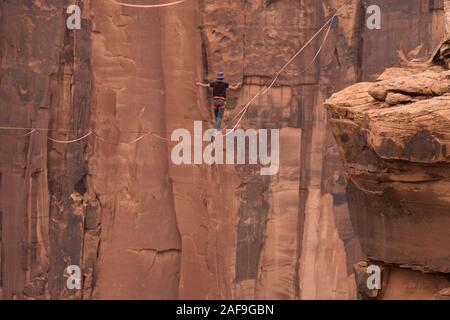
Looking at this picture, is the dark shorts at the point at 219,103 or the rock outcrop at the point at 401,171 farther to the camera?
the dark shorts at the point at 219,103

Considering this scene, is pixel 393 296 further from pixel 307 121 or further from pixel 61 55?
pixel 61 55

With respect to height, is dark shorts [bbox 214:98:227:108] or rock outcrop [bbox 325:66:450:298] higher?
dark shorts [bbox 214:98:227:108]

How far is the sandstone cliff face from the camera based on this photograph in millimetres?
20984

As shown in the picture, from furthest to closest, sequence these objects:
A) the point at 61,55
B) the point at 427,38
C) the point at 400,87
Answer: the point at 61,55 < the point at 427,38 < the point at 400,87

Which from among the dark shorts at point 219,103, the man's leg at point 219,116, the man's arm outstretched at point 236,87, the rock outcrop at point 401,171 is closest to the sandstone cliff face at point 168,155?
the man's arm outstretched at point 236,87

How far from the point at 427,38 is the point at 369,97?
7.59m

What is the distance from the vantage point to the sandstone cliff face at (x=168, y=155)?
20984 millimetres

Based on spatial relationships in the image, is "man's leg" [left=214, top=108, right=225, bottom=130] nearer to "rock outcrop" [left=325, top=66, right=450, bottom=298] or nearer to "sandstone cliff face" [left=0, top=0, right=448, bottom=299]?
"sandstone cliff face" [left=0, top=0, right=448, bottom=299]

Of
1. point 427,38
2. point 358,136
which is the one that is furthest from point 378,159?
point 427,38

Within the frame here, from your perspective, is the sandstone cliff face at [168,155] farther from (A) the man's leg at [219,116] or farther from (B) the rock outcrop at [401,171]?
(B) the rock outcrop at [401,171]

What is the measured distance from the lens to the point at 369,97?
507 inches

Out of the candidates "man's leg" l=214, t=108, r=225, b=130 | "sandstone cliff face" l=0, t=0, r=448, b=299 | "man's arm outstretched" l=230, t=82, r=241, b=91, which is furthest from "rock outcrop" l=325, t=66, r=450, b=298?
"sandstone cliff face" l=0, t=0, r=448, b=299

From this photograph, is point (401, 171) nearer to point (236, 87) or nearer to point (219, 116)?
point (236, 87)

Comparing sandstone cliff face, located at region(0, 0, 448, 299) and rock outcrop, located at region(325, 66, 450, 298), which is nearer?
rock outcrop, located at region(325, 66, 450, 298)
